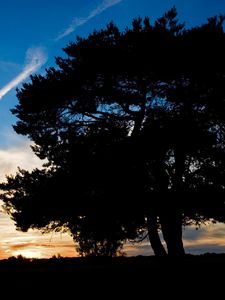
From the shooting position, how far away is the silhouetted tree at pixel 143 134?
17.5 meters

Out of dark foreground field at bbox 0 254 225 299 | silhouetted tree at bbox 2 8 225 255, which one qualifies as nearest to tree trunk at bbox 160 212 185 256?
silhouetted tree at bbox 2 8 225 255

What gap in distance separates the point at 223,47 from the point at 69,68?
24.8 ft

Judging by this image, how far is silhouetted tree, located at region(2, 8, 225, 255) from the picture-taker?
17.5 meters

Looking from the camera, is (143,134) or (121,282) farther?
(143,134)

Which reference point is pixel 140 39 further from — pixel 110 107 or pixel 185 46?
pixel 110 107

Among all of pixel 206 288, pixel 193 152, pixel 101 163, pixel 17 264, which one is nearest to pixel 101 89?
pixel 101 163

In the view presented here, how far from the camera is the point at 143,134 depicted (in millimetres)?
17516

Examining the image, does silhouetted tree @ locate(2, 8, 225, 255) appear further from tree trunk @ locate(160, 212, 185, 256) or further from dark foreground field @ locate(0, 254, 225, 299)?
dark foreground field @ locate(0, 254, 225, 299)

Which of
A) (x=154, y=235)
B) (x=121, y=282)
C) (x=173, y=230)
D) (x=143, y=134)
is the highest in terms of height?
(x=143, y=134)

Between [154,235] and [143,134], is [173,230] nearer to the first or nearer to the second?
[154,235]

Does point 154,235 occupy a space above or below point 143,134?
below

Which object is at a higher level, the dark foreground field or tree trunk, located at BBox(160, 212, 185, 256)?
tree trunk, located at BBox(160, 212, 185, 256)

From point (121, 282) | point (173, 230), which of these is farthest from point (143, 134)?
point (121, 282)

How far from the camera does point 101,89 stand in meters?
18.8
